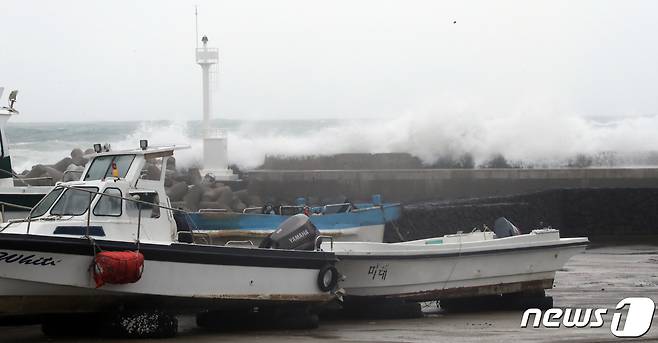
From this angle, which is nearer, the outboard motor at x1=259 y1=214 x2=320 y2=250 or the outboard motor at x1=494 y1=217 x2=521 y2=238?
the outboard motor at x1=259 y1=214 x2=320 y2=250

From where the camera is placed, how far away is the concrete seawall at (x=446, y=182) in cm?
2481

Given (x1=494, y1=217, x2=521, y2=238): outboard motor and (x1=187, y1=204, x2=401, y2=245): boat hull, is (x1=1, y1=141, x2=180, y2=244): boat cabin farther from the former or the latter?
(x1=494, y1=217, x2=521, y2=238): outboard motor

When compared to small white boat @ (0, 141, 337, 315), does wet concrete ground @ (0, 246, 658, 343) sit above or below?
below

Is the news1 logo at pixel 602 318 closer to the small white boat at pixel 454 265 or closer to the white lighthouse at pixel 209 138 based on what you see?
the small white boat at pixel 454 265

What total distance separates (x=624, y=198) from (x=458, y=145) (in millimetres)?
8278

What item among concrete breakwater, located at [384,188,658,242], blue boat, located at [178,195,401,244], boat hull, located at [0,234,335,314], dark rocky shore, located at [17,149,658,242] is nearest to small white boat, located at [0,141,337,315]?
boat hull, located at [0,234,335,314]

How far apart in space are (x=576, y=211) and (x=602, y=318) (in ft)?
36.4

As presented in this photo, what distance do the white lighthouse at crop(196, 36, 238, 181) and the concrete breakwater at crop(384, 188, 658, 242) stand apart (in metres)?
7.72

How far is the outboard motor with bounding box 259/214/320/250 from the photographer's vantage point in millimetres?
12398

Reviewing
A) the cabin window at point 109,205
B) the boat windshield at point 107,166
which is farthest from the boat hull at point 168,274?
the boat windshield at point 107,166

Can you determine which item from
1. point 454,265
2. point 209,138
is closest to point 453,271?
point 454,265

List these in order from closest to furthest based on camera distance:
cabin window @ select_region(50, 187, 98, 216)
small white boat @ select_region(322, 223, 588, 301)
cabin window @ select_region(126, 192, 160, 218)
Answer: cabin window @ select_region(50, 187, 98, 216) → cabin window @ select_region(126, 192, 160, 218) → small white boat @ select_region(322, 223, 588, 301)

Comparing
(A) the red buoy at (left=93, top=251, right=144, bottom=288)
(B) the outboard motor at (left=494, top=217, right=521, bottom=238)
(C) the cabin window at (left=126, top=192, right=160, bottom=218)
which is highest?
(C) the cabin window at (left=126, top=192, right=160, bottom=218)

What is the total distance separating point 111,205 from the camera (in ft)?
37.9
